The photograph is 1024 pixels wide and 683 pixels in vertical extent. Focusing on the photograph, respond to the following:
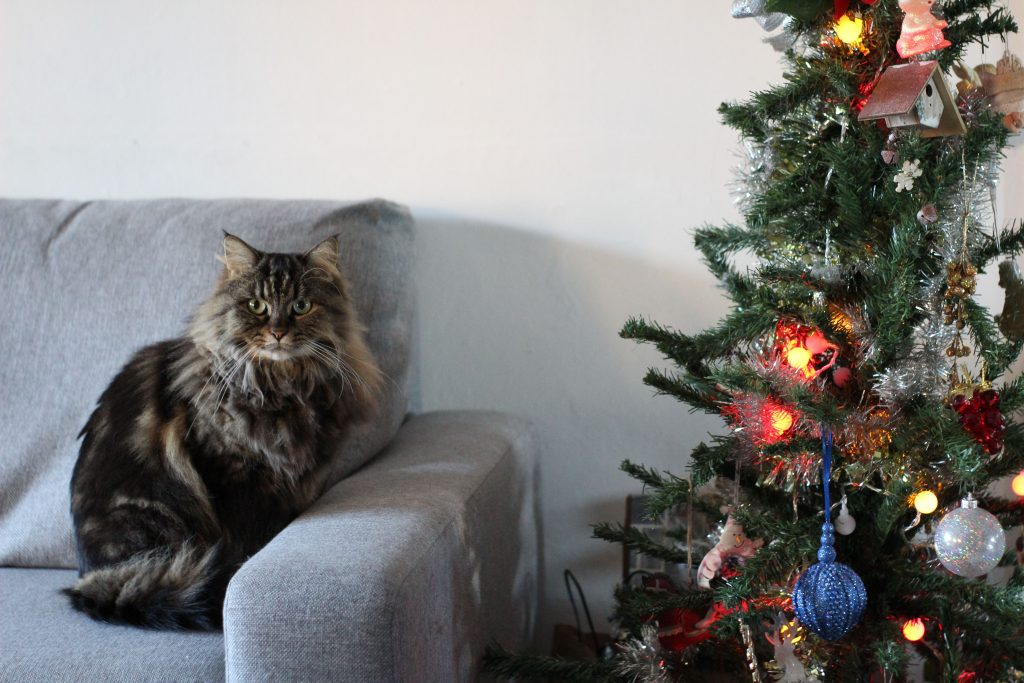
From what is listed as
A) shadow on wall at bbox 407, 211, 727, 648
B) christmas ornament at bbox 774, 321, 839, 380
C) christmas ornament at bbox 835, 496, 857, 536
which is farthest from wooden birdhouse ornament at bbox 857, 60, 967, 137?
shadow on wall at bbox 407, 211, 727, 648

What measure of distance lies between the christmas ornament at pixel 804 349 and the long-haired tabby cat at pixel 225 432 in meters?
0.64

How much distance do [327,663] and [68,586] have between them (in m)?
0.61

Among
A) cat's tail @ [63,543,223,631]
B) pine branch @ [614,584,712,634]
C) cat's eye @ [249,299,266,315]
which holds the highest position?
cat's eye @ [249,299,266,315]

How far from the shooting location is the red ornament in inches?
42.2

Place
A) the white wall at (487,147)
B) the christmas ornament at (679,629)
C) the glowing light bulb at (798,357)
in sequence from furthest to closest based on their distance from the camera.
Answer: the white wall at (487,147) → the christmas ornament at (679,629) → the glowing light bulb at (798,357)

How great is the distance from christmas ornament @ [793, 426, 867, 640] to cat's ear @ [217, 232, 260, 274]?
33.0 inches

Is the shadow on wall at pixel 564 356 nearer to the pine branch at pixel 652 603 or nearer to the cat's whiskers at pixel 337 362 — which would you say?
the pine branch at pixel 652 603

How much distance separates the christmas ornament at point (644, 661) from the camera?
131 cm

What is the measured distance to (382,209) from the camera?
1629 mm

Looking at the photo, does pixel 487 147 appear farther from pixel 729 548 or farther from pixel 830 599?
pixel 830 599

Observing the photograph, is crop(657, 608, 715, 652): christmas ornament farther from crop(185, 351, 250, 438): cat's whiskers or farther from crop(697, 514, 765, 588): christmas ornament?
crop(185, 351, 250, 438): cat's whiskers

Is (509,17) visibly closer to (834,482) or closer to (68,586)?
(834,482)

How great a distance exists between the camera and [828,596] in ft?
3.64

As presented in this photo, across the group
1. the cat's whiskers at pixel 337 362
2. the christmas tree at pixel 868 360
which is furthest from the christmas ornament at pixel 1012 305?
the cat's whiskers at pixel 337 362
